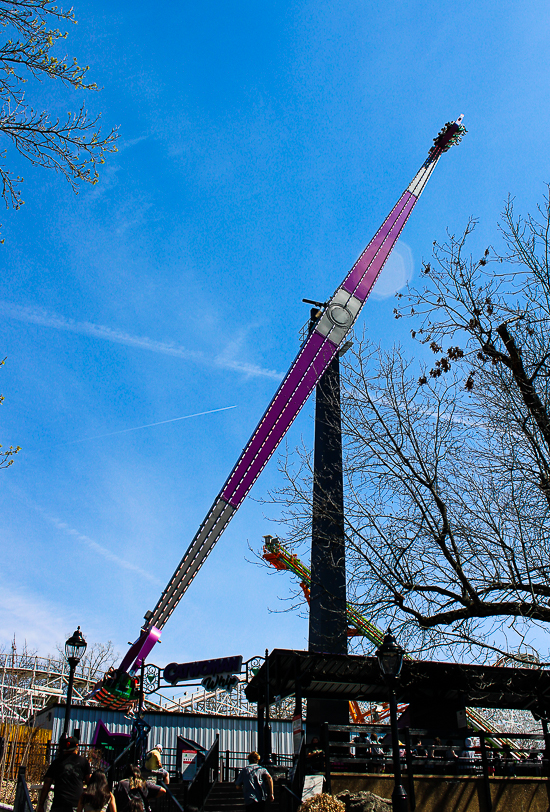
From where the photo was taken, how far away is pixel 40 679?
3741cm

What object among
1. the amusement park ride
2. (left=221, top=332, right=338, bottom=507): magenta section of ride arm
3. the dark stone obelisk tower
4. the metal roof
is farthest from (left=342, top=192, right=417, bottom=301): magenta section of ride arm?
the metal roof

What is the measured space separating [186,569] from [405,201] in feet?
66.7

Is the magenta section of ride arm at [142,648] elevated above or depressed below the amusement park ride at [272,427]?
below

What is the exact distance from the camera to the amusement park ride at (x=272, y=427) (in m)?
25.9

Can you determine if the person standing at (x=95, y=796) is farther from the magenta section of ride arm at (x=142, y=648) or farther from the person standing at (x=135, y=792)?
the magenta section of ride arm at (x=142, y=648)

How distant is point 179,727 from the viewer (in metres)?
25.3

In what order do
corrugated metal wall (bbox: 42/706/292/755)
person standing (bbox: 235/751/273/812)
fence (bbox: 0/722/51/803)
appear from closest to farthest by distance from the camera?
person standing (bbox: 235/751/273/812) → fence (bbox: 0/722/51/803) → corrugated metal wall (bbox: 42/706/292/755)

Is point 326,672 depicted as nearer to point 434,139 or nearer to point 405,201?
point 405,201

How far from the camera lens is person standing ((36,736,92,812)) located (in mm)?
6414

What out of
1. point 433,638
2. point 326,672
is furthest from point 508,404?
point 326,672

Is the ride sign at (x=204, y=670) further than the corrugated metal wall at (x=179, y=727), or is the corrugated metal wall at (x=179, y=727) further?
the ride sign at (x=204, y=670)

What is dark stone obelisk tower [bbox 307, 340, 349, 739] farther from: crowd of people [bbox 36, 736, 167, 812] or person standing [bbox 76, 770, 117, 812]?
person standing [bbox 76, 770, 117, 812]

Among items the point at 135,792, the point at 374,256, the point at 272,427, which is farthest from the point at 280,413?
the point at 135,792

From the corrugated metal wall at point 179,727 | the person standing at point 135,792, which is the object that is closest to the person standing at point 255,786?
the person standing at point 135,792
